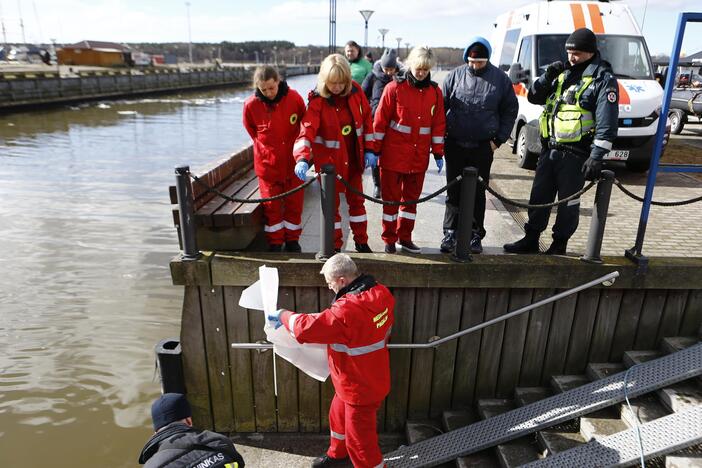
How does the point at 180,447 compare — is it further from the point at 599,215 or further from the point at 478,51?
the point at 478,51

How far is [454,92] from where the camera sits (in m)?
4.54

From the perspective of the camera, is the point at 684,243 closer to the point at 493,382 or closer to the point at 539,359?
the point at 539,359

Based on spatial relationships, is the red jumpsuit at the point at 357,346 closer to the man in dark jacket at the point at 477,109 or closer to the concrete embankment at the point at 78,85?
the man in dark jacket at the point at 477,109

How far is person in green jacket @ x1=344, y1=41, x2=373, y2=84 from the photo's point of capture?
7000 millimetres

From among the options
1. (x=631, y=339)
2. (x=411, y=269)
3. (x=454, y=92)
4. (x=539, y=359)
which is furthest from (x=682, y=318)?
(x=454, y=92)

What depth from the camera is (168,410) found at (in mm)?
2893

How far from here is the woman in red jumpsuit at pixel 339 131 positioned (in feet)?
13.4

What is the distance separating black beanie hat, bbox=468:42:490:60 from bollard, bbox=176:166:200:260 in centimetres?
253

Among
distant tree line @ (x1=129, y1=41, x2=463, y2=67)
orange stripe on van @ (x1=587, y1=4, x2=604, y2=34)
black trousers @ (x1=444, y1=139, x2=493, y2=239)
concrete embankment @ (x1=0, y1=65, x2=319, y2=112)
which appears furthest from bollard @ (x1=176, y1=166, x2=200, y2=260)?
distant tree line @ (x1=129, y1=41, x2=463, y2=67)

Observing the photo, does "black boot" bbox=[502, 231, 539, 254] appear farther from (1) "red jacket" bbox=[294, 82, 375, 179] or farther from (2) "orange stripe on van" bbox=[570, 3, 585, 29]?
(2) "orange stripe on van" bbox=[570, 3, 585, 29]

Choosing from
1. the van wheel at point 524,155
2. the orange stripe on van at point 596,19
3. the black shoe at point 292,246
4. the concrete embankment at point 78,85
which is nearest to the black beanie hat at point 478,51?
the black shoe at point 292,246

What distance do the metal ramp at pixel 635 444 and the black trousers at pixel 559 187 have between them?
1657mm

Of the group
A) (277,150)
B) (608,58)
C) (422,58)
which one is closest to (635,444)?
(422,58)

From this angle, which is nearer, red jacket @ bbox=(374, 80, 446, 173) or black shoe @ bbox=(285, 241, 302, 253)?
red jacket @ bbox=(374, 80, 446, 173)
